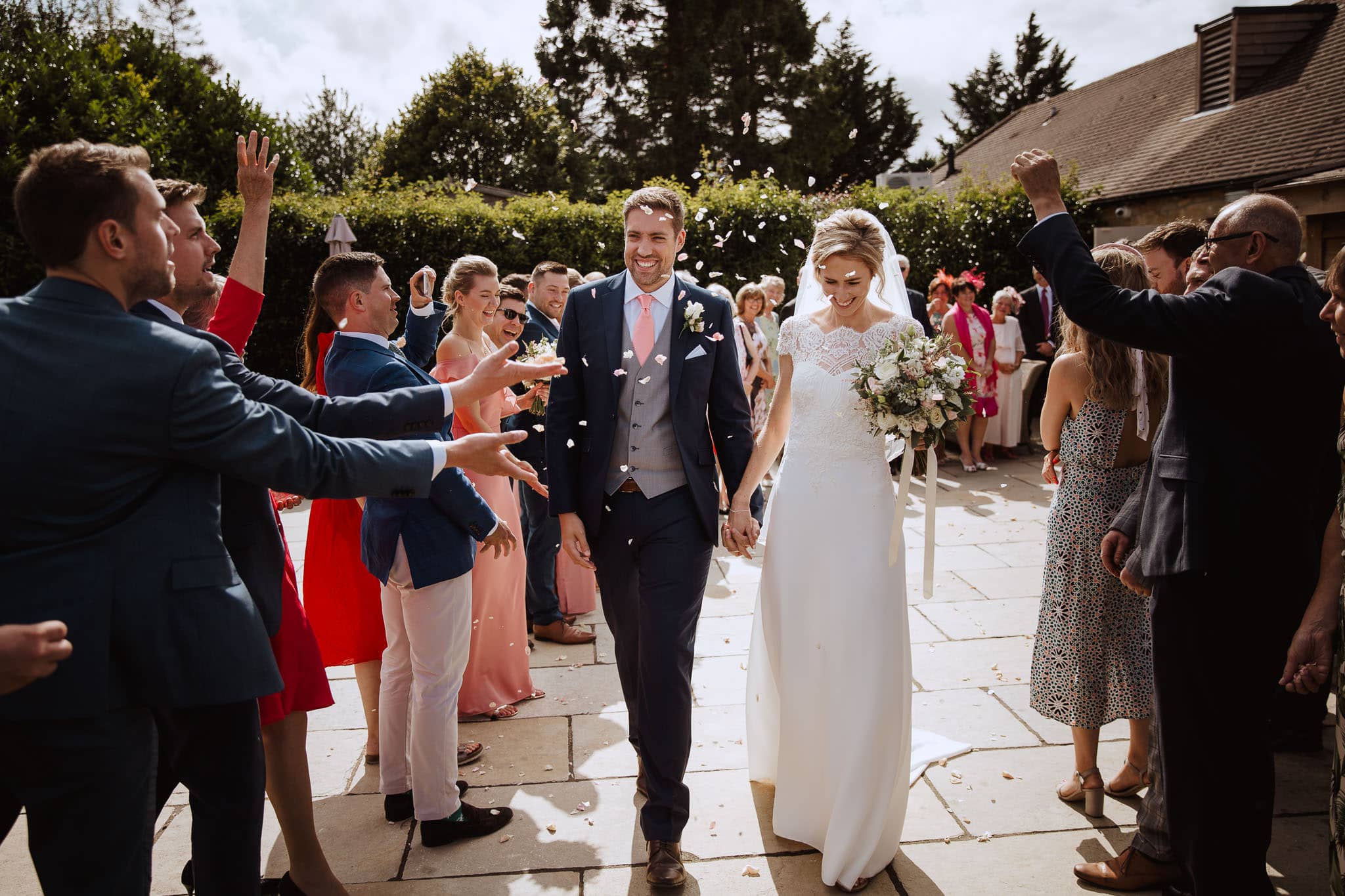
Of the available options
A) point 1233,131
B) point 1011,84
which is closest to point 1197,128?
point 1233,131

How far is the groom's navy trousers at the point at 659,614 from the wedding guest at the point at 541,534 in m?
2.08

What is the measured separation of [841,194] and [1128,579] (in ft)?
43.2

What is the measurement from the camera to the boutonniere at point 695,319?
3469 millimetres

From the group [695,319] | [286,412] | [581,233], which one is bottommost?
[286,412]

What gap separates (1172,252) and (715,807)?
302 cm

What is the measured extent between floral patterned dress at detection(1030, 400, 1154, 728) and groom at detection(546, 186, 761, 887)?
142cm

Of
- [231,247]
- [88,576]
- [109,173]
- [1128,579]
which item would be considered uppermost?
[231,247]

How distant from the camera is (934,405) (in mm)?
3268

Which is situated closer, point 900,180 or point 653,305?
point 653,305

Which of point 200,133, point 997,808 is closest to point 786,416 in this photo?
point 997,808

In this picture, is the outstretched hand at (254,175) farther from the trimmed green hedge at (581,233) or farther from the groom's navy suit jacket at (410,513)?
the trimmed green hedge at (581,233)

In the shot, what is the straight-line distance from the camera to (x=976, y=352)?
35.7ft

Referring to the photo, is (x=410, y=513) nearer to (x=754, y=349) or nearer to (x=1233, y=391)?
(x=1233, y=391)

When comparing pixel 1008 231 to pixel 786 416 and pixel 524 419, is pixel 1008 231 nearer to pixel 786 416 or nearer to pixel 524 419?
pixel 524 419
